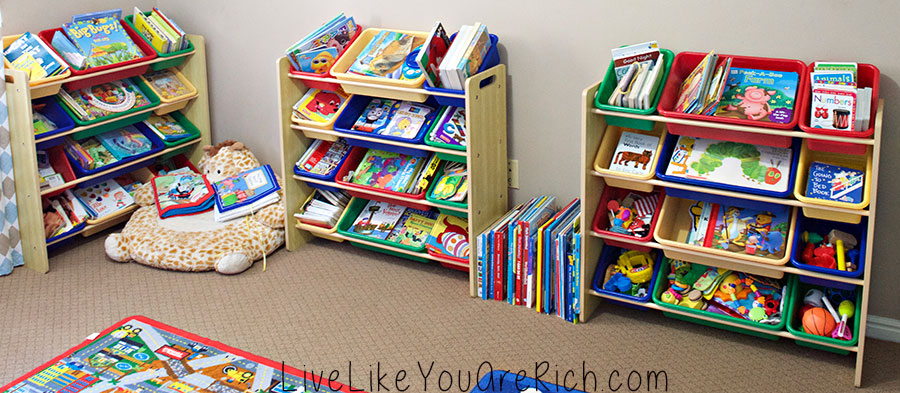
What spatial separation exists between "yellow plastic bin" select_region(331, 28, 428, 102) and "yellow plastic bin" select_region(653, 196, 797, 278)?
3.05ft

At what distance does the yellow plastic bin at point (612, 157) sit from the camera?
A: 2557 millimetres

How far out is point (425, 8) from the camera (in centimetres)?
313

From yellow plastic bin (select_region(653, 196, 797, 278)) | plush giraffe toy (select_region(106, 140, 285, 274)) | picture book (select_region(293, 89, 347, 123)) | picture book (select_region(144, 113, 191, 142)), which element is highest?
picture book (select_region(293, 89, 347, 123))

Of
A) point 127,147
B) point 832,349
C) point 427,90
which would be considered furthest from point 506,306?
point 127,147

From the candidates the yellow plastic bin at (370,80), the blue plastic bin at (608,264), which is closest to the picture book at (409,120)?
the yellow plastic bin at (370,80)

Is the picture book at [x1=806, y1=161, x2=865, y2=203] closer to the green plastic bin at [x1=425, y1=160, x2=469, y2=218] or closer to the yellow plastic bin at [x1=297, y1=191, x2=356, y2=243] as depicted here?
the green plastic bin at [x1=425, y1=160, x2=469, y2=218]

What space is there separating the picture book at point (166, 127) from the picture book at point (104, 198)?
29 centimetres

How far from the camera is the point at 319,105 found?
3.25 m

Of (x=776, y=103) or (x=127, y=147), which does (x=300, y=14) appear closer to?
(x=127, y=147)

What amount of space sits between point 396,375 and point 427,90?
99 cm

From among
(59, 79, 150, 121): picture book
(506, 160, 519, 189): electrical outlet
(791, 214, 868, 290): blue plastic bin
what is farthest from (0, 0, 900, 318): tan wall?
(59, 79, 150, 121): picture book

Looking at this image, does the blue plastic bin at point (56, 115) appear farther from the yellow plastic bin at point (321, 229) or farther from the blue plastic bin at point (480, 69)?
the blue plastic bin at point (480, 69)

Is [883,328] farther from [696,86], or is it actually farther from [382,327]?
[382,327]

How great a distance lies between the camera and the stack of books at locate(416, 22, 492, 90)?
2797mm
